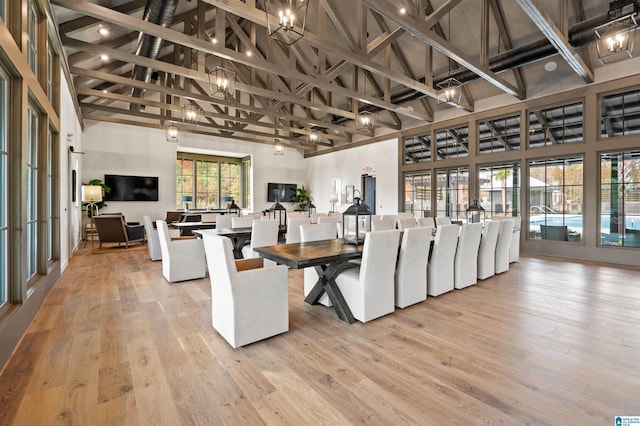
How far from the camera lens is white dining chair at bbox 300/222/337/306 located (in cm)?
327

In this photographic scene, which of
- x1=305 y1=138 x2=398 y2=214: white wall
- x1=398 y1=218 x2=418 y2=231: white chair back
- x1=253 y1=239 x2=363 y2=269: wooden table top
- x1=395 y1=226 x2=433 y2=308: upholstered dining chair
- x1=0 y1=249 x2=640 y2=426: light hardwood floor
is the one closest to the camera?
x1=0 y1=249 x2=640 y2=426: light hardwood floor

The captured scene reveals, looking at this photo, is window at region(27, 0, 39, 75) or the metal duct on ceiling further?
the metal duct on ceiling

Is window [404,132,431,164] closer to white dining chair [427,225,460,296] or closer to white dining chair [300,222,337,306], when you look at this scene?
white dining chair [427,225,460,296]

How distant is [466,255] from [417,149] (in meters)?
5.80

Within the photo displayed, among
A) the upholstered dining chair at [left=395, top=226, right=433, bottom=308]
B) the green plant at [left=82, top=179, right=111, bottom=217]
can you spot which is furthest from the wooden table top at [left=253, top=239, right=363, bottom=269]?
the green plant at [left=82, top=179, right=111, bottom=217]

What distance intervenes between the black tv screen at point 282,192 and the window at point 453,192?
599 cm

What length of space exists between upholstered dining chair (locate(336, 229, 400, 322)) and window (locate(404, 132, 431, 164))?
21.9ft

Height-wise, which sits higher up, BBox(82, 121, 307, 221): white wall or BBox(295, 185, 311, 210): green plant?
BBox(82, 121, 307, 221): white wall

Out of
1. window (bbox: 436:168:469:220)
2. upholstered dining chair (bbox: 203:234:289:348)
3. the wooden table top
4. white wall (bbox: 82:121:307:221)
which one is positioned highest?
white wall (bbox: 82:121:307:221)

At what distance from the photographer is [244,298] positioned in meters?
2.32

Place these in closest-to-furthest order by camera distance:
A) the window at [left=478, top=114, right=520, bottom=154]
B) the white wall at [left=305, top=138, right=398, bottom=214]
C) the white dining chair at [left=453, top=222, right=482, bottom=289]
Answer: the white dining chair at [left=453, top=222, right=482, bottom=289], the window at [left=478, top=114, right=520, bottom=154], the white wall at [left=305, top=138, right=398, bottom=214]

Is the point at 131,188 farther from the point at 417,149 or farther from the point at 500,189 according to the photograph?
the point at 500,189

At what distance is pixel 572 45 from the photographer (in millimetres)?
4676

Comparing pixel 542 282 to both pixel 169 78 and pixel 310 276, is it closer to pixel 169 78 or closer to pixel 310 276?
pixel 310 276
